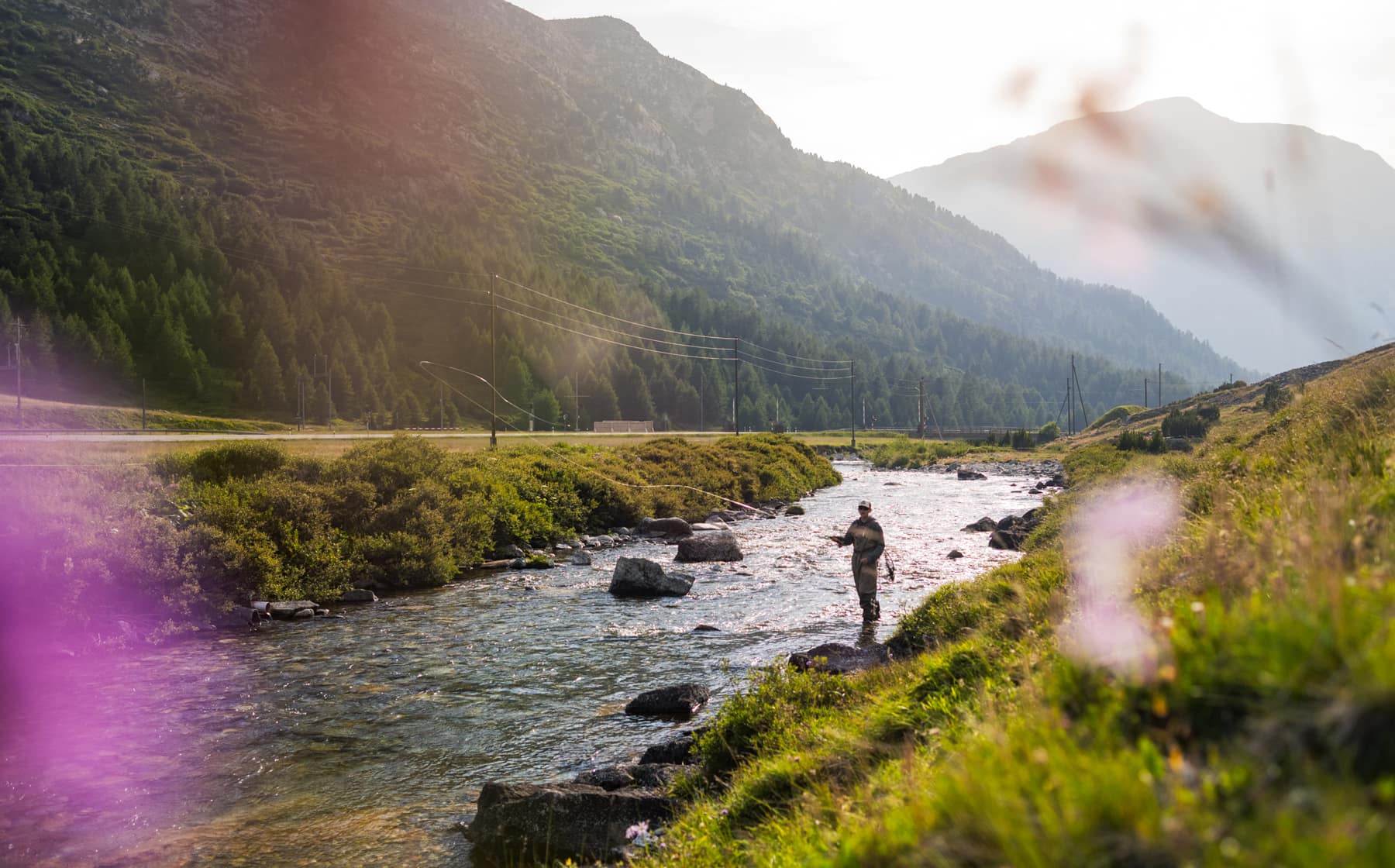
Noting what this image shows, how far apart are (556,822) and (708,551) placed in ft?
76.4

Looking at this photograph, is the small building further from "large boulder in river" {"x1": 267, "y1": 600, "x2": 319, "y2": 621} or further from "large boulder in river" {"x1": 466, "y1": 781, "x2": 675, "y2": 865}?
"large boulder in river" {"x1": 466, "y1": 781, "x2": 675, "y2": 865}

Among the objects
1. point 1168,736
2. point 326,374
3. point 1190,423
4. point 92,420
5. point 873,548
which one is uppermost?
point 326,374

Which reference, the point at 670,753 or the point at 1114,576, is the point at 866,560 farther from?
the point at 1114,576

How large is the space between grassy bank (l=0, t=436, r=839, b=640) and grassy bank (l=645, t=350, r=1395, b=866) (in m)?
17.9

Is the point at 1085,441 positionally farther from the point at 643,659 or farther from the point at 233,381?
the point at 233,381

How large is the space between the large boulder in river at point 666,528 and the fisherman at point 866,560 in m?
19.9

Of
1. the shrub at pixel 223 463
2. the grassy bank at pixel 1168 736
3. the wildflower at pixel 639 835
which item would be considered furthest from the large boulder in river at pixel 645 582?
the grassy bank at pixel 1168 736

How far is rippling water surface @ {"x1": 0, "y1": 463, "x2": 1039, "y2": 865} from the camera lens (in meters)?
10.1

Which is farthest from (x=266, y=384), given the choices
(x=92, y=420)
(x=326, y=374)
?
(x=92, y=420)

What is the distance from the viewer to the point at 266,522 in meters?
25.2

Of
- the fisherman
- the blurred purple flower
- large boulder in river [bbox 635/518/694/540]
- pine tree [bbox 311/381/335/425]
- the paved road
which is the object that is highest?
pine tree [bbox 311/381/335/425]

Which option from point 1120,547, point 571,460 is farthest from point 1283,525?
point 571,460

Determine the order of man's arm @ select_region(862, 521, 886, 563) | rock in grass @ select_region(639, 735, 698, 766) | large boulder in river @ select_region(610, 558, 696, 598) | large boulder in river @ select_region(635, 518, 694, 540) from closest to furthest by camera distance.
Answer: rock in grass @ select_region(639, 735, 698, 766), man's arm @ select_region(862, 521, 886, 563), large boulder in river @ select_region(610, 558, 696, 598), large boulder in river @ select_region(635, 518, 694, 540)

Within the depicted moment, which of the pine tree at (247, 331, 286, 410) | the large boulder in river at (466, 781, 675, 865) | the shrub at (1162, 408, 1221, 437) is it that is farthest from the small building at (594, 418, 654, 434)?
the large boulder in river at (466, 781, 675, 865)
